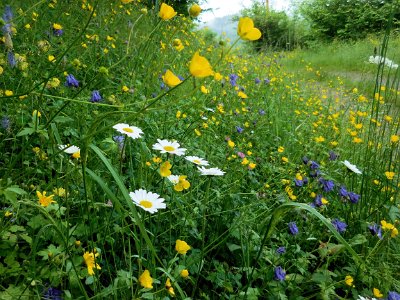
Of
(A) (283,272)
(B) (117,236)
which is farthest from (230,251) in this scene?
(B) (117,236)

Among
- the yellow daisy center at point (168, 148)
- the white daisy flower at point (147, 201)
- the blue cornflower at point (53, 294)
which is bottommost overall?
the blue cornflower at point (53, 294)

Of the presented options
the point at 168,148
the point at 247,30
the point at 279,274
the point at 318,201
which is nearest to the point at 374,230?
the point at 318,201

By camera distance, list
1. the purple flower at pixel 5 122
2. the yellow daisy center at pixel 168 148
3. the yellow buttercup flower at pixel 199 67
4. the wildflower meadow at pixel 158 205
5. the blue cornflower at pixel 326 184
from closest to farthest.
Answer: the yellow buttercup flower at pixel 199 67, the wildflower meadow at pixel 158 205, the yellow daisy center at pixel 168 148, the purple flower at pixel 5 122, the blue cornflower at pixel 326 184

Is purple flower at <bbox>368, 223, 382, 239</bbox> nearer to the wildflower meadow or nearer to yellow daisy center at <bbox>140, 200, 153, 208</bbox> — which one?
the wildflower meadow

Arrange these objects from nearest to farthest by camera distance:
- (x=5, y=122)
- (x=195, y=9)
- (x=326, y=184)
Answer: (x=195, y=9) < (x=5, y=122) < (x=326, y=184)

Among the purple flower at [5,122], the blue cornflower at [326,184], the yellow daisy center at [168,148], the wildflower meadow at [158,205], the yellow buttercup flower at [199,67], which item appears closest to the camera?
the yellow buttercup flower at [199,67]

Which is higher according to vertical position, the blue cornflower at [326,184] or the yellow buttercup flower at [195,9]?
the yellow buttercup flower at [195,9]

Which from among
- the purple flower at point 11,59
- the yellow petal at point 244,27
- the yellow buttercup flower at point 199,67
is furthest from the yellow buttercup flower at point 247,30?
the purple flower at point 11,59

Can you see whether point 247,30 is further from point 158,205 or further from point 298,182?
point 298,182

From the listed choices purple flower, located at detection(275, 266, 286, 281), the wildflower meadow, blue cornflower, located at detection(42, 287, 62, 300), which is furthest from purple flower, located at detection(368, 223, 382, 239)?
blue cornflower, located at detection(42, 287, 62, 300)

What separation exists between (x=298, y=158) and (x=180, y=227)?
1139 millimetres

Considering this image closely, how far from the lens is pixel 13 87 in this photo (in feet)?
4.84

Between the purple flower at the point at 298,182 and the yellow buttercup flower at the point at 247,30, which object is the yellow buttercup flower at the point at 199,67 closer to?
the yellow buttercup flower at the point at 247,30

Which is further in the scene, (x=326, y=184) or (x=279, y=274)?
(x=326, y=184)
